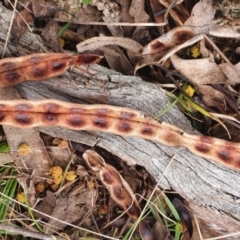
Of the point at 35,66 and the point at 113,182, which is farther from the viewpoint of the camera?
the point at 113,182

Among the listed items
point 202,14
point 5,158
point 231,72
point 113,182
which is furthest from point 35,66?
point 231,72

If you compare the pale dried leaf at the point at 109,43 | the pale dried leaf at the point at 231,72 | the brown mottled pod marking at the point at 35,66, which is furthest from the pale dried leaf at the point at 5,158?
the pale dried leaf at the point at 231,72

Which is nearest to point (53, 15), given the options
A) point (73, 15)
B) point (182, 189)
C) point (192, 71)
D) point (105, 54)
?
point (73, 15)

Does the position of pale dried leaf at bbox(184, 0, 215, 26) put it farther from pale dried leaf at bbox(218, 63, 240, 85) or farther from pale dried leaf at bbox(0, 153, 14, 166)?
pale dried leaf at bbox(0, 153, 14, 166)

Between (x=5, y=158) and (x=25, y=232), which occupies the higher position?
(x=5, y=158)

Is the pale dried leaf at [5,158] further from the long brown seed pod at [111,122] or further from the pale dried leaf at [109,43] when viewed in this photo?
the pale dried leaf at [109,43]

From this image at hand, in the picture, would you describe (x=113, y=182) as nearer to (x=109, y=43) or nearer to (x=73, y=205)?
(x=73, y=205)

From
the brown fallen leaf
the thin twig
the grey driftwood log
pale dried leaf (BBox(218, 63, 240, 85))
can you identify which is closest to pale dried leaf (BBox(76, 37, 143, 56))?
the grey driftwood log
